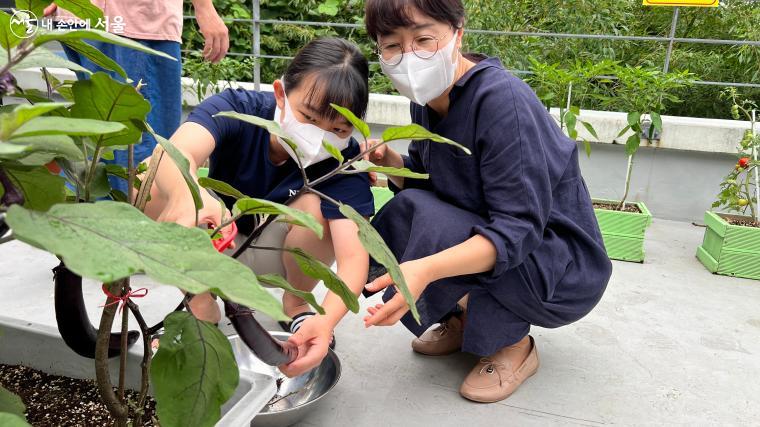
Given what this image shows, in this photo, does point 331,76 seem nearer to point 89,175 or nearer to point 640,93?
point 89,175

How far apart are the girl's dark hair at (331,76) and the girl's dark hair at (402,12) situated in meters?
0.10

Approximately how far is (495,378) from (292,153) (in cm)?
63

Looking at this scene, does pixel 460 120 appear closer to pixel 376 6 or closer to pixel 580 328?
pixel 376 6

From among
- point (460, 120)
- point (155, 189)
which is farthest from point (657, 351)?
point (155, 189)

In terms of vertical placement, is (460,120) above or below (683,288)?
above

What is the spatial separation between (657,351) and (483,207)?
63 cm

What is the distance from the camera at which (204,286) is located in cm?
31

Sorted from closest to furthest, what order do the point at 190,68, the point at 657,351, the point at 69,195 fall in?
the point at 69,195 → the point at 657,351 → the point at 190,68

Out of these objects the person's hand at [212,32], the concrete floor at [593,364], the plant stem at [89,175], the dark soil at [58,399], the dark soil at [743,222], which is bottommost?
the concrete floor at [593,364]

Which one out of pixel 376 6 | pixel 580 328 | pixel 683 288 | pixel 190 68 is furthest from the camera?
pixel 190 68

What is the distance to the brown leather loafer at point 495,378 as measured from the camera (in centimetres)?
127

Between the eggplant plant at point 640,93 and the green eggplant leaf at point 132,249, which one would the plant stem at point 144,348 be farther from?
the eggplant plant at point 640,93

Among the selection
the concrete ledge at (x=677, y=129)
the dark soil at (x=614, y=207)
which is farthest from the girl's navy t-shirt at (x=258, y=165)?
the concrete ledge at (x=677, y=129)

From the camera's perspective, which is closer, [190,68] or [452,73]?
[452,73]
